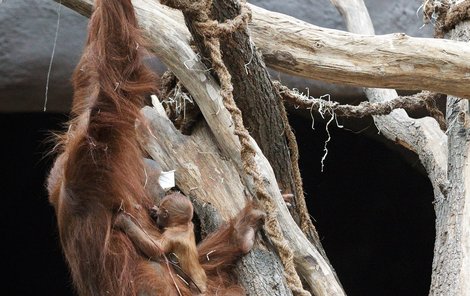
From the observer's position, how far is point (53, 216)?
578 cm

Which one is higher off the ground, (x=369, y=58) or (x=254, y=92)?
(x=369, y=58)

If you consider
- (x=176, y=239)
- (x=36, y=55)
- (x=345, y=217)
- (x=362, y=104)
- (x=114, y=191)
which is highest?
(x=362, y=104)

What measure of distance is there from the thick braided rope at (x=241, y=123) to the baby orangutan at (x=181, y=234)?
0.96 feet

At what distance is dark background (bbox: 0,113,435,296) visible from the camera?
586cm

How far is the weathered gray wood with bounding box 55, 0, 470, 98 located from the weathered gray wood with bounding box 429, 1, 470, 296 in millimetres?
491

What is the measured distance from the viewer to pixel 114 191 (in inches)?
107

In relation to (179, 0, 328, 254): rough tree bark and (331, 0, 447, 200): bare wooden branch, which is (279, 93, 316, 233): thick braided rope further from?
(331, 0, 447, 200): bare wooden branch

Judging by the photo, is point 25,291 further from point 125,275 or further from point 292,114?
point 125,275

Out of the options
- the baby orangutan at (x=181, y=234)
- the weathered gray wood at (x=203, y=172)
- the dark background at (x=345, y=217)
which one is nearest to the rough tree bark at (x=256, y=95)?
the weathered gray wood at (x=203, y=172)

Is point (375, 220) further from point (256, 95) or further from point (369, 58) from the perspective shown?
point (369, 58)

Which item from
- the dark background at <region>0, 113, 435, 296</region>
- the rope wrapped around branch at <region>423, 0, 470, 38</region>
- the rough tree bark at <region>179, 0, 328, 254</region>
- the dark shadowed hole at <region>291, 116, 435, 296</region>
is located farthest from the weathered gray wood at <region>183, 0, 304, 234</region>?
the dark shadowed hole at <region>291, 116, 435, 296</region>

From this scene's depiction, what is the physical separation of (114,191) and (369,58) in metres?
0.91

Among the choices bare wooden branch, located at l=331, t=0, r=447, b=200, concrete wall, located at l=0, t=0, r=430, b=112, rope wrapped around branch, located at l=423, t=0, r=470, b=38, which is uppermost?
rope wrapped around branch, located at l=423, t=0, r=470, b=38

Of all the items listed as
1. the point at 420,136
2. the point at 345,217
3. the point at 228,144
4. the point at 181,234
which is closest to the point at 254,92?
the point at 228,144
